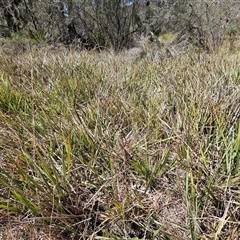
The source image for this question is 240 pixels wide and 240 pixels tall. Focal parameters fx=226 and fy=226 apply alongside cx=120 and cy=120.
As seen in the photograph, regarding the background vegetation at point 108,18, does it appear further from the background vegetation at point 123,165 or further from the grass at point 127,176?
the grass at point 127,176

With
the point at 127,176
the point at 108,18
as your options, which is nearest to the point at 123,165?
the point at 127,176

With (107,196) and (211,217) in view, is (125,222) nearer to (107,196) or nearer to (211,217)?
(107,196)

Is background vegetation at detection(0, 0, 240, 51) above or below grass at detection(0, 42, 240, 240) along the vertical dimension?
above

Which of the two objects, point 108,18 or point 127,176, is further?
point 108,18

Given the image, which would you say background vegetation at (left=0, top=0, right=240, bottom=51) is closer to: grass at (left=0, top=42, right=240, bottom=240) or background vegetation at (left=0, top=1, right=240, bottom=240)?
background vegetation at (left=0, top=1, right=240, bottom=240)

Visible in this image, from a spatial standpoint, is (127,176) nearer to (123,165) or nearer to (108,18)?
(123,165)

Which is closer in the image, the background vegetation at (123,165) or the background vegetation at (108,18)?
the background vegetation at (123,165)

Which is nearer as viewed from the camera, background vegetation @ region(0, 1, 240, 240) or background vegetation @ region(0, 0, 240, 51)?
background vegetation @ region(0, 1, 240, 240)

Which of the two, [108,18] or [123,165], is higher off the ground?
[108,18]

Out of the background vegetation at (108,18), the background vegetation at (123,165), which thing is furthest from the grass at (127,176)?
the background vegetation at (108,18)

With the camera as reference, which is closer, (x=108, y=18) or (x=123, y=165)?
(x=123, y=165)

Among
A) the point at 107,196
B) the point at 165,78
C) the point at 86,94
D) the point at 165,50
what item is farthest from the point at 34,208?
the point at 165,50

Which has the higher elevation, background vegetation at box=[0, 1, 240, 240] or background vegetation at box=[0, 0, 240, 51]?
background vegetation at box=[0, 0, 240, 51]

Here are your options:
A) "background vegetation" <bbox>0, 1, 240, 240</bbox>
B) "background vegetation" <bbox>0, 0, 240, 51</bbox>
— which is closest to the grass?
→ "background vegetation" <bbox>0, 1, 240, 240</bbox>
